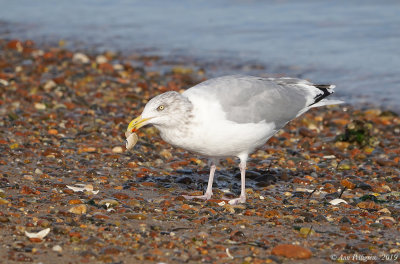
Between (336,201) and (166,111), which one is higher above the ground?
(166,111)

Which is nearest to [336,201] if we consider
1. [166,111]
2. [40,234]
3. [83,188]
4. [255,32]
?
[166,111]

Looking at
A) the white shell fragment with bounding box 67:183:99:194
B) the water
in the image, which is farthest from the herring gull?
the water

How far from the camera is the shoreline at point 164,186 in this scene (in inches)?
214

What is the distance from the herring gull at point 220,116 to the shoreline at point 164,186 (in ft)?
1.97

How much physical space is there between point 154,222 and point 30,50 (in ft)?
31.4

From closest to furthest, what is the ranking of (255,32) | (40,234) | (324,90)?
1. (40,234)
2. (324,90)
3. (255,32)

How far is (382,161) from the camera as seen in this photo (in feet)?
28.5

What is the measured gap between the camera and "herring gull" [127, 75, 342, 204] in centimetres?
657

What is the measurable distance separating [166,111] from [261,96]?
3.79 feet

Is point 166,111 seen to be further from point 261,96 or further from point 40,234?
point 40,234

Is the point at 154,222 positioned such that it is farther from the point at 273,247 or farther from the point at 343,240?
the point at 343,240

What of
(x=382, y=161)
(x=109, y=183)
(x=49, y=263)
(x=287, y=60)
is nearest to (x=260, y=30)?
(x=287, y=60)

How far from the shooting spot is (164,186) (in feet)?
24.6

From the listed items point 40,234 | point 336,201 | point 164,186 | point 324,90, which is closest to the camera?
point 40,234
